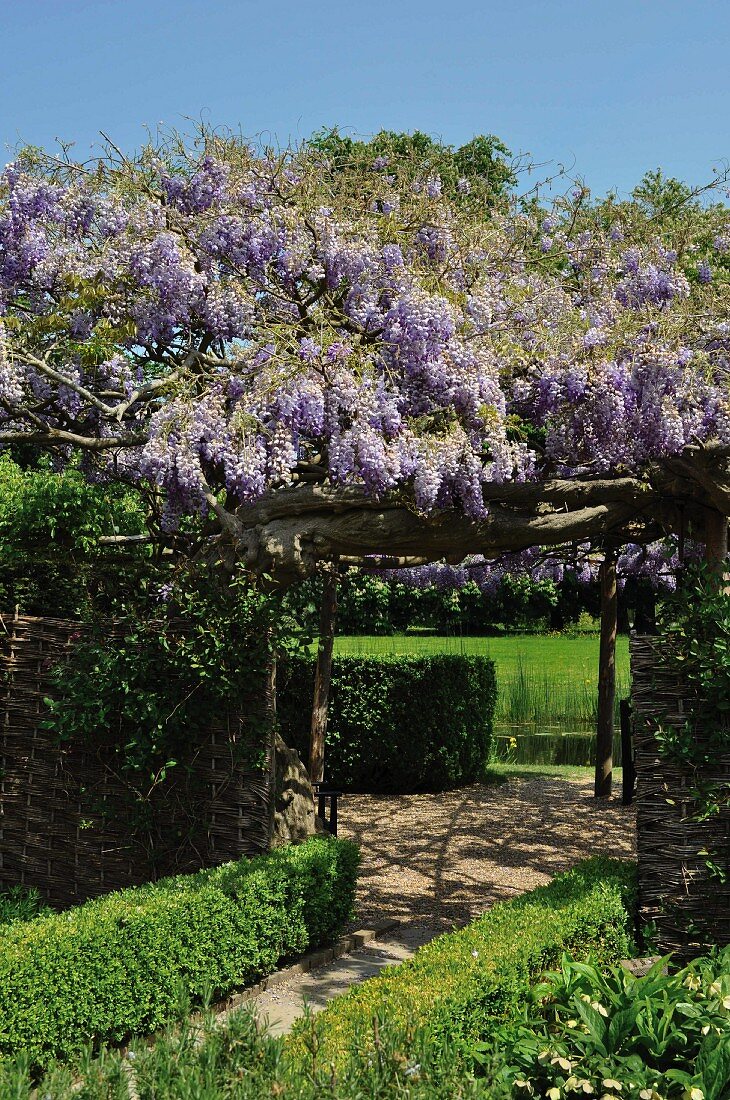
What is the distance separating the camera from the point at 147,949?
475cm

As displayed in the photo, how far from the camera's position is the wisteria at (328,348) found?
6.11 meters

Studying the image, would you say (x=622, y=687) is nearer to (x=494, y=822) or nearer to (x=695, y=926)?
(x=494, y=822)

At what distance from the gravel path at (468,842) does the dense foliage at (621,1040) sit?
2.94m

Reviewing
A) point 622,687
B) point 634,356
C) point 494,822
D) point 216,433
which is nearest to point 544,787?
point 494,822

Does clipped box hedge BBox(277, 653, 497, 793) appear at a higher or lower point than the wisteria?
lower

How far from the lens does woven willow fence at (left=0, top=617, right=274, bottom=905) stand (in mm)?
5969

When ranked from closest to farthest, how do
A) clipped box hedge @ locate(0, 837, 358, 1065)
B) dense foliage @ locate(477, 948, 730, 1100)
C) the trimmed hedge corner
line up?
dense foliage @ locate(477, 948, 730, 1100), the trimmed hedge corner, clipped box hedge @ locate(0, 837, 358, 1065)

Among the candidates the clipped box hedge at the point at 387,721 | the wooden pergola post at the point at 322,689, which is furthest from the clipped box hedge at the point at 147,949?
the clipped box hedge at the point at 387,721

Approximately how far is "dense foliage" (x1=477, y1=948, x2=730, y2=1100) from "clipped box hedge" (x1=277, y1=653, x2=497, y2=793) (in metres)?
7.70

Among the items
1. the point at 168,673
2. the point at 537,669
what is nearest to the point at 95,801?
the point at 168,673

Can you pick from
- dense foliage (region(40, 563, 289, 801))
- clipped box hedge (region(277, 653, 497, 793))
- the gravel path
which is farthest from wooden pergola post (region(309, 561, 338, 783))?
dense foliage (region(40, 563, 289, 801))

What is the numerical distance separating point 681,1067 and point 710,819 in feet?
6.02

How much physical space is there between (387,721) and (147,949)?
678 cm

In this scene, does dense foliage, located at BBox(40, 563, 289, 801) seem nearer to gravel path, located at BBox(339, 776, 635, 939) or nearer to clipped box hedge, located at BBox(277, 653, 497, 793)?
gravel path, located at BBox(339, 776, 635, 939)
